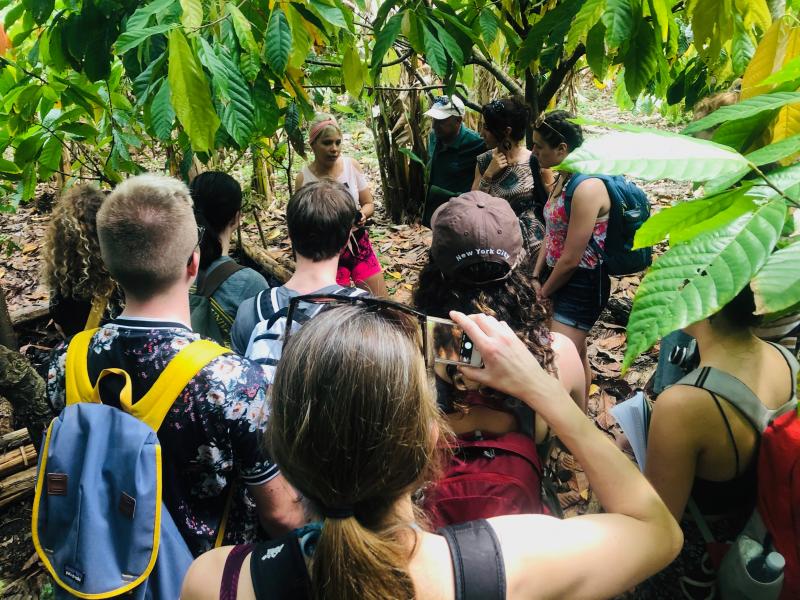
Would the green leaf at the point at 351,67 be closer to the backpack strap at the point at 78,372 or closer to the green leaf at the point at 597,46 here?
the green leaf at the point at 597,46

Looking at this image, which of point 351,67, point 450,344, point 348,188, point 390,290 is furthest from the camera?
point 390,290

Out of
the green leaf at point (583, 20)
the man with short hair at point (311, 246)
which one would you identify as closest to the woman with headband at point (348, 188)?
the man with short hair at point (311, 246)

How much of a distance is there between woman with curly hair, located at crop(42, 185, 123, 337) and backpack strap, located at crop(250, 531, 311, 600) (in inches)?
68.1

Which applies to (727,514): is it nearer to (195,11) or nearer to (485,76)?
(195,11)

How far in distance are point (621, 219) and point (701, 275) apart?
7.76 ft

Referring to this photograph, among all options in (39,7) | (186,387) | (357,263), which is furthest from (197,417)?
(357,263)

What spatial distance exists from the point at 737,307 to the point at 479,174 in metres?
2.97

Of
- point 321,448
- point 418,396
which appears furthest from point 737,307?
point 321,448

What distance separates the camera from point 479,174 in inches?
168

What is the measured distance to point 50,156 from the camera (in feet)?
9.27

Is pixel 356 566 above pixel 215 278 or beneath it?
above

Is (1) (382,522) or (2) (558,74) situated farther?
(2) (558,74)

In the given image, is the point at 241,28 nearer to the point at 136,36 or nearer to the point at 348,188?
the point at 136,36

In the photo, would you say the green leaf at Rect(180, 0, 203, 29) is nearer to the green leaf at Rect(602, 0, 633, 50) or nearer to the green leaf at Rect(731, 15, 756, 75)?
the green leaf at Rect(602, 0, 633, 50)
